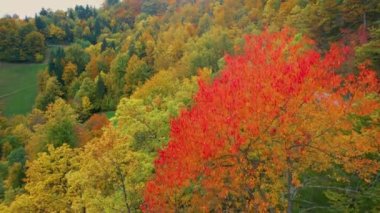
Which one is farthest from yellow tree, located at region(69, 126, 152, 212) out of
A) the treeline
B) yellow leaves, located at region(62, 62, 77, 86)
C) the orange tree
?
the treeline

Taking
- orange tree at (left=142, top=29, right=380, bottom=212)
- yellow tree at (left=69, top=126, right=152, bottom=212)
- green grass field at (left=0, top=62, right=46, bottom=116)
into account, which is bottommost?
green grass field at (left=0, top=62, right=46, bottom=116)

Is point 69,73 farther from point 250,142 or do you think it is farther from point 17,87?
point 250,142

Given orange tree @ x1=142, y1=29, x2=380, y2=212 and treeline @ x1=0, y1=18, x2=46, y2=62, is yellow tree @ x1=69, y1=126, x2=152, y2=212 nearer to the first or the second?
orange tree @ x1=142, y1=29, x2=380, y2=212

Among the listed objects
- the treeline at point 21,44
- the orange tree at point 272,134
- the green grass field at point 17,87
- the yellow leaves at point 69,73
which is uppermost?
the orange tree at point 272,134

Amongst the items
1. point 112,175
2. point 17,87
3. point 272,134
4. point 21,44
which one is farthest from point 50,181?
point 21,44

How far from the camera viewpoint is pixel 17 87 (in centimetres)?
12688

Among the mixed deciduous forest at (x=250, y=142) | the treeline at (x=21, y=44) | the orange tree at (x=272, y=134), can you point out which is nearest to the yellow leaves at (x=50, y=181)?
the mixed deciduous forest at (x=250, y=142)

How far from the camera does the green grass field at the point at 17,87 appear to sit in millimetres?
113625

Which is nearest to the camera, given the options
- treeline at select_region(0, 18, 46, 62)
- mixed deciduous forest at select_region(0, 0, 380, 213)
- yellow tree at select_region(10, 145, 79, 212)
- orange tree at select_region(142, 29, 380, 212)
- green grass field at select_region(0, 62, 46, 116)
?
orange tree at select_region(142, 29, 380, 212)

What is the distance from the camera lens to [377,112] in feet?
52.6

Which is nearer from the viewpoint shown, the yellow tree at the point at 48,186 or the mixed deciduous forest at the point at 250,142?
the mixed deciduous forest at the point at 250,142

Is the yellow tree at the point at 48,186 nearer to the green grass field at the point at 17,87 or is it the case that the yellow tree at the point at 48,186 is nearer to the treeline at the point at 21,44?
the green grass field at the point at 17,87

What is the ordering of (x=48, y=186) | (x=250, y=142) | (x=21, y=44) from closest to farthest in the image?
(x=250, y=142) < (x=48, y=186) < (x=21, y=44)

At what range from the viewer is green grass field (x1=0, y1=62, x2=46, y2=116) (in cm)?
11362
